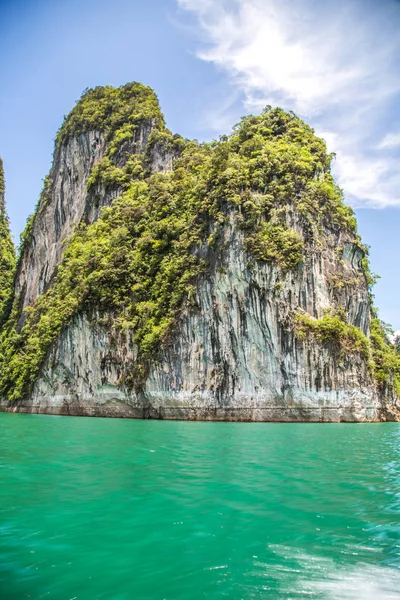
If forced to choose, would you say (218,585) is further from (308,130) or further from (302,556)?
(308,130)

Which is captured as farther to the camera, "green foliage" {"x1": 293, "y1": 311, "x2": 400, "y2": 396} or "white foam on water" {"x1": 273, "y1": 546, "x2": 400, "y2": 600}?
"green foliage" {"x1": 293, "y1": 311, "x2": 400, "y2": 396}

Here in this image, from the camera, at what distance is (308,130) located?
43250mm

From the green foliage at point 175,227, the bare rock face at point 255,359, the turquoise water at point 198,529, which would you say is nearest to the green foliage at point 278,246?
the green foliage at point 175,227

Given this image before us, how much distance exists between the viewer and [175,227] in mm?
40969

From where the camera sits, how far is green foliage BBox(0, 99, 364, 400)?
1420 inches

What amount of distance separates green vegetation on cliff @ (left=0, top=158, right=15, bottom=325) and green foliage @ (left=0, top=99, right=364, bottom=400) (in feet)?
50.4

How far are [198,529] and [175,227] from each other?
35.8 metres

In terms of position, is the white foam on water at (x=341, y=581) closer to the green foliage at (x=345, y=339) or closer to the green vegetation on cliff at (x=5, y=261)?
the green foliage at (x=345, y=339)

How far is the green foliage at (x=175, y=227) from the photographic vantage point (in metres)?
36.1

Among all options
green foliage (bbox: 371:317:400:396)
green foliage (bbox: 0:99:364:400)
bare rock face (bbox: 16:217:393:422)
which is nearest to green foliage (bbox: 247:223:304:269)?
green foliage (bbox: 0:99:364:400)

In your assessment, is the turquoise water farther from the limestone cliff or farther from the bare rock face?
the limestone cliff

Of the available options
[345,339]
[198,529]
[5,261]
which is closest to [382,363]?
[345,339]

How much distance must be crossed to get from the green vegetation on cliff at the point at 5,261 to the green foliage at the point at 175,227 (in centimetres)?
1537

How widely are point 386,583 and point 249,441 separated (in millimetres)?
13257
